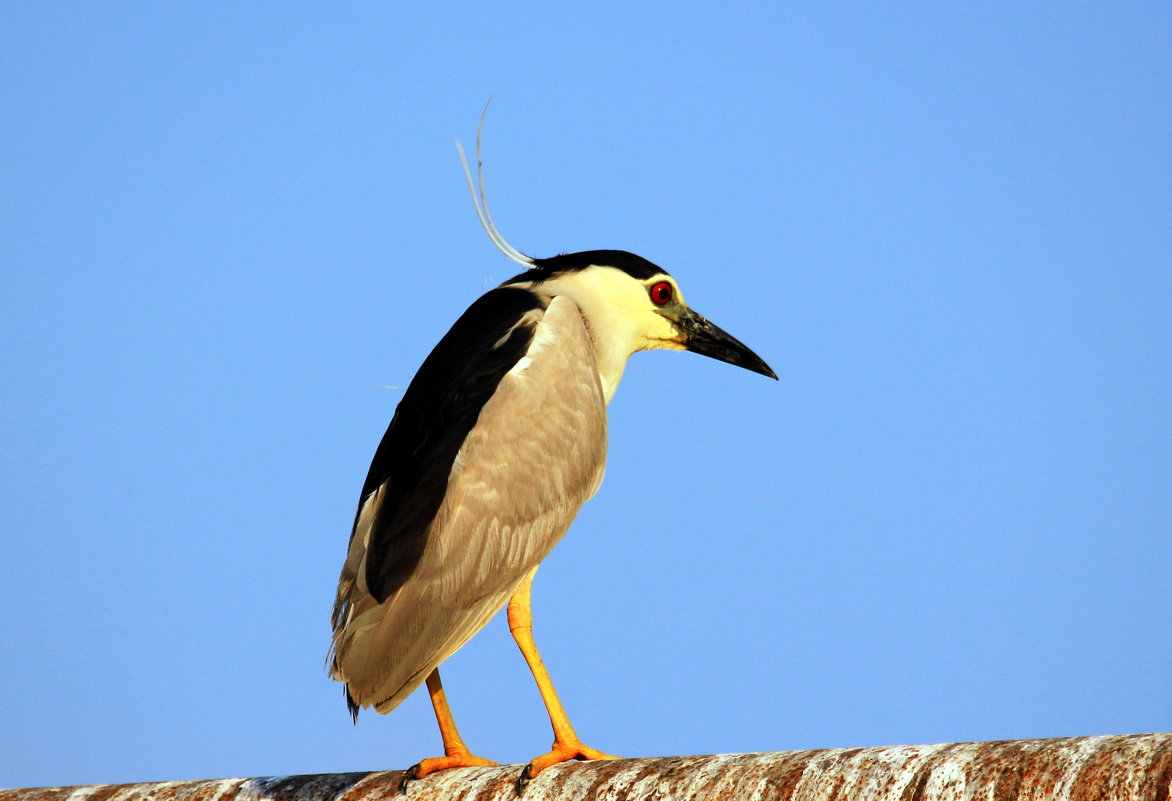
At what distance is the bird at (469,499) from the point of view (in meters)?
4.17

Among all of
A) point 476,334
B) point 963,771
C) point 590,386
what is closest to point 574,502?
point 590,386

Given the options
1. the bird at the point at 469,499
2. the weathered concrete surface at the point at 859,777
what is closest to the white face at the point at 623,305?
the bird at the point at 469,499

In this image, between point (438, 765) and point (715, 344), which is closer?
point (438, 765)

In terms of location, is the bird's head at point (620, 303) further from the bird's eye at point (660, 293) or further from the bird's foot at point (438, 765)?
the bird's foot at point (438, 765)

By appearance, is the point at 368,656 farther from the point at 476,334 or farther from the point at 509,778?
the point at 476,334

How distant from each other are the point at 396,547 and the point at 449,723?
70 centimetres

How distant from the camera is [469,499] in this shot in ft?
14.5

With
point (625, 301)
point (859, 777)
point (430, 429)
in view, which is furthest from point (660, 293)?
point (859, 777)

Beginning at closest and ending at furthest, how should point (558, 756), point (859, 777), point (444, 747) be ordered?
point (859, 777) → point (558, 756) → point (444, 747)

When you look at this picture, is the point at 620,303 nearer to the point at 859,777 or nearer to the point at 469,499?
the point at 469,499

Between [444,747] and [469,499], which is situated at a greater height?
[469,499]

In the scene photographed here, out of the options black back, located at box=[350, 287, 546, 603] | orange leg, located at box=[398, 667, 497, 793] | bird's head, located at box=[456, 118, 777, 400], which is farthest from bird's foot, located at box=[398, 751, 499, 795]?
bird's head, located at box=[456, 118, 777, 400]

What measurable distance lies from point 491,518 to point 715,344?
1830mm

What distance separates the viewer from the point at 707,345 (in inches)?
229
